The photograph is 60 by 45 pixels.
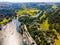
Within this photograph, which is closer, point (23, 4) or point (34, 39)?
point (34, 39)

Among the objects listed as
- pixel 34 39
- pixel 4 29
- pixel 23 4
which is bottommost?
pixel 34 39

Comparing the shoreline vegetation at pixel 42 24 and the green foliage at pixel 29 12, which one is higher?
the green foliage at pixel 29 12

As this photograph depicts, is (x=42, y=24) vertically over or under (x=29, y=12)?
under

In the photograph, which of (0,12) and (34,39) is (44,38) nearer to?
(34,39)

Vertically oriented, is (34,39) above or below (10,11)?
below

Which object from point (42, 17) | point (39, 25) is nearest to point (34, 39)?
point (39, 25)

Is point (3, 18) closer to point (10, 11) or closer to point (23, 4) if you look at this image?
point (10, 11)

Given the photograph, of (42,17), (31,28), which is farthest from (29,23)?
(42,17)

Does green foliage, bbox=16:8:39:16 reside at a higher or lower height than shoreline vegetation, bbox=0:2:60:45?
higher

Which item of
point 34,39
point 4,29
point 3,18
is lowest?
point 34,39
